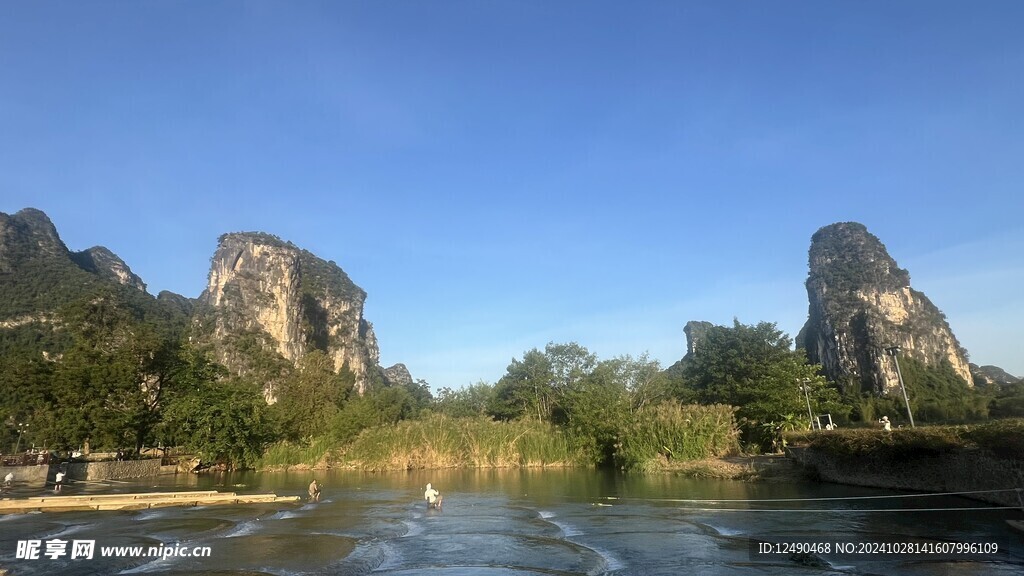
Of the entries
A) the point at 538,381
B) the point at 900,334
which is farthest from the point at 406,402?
the point at 900,334

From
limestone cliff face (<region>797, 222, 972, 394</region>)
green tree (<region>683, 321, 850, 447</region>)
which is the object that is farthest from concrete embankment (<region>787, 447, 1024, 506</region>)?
limestone cliff face (<region>797, 222, 972, 394</region>)

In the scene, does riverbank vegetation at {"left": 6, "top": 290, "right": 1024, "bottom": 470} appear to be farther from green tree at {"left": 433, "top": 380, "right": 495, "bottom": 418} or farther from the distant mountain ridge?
the distant mountain ridge

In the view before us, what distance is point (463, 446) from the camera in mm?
33062

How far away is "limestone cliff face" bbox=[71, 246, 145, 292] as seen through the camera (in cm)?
9962

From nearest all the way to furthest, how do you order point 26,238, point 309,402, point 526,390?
1. point 309,402
2. point 526,390
3. point 26,238

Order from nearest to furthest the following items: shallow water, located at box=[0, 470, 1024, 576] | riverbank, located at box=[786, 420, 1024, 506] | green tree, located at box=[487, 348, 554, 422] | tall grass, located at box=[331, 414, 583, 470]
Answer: shallow water, located at box=[0, 470, 1024, 576] < riverbank, located at box=[786, 420, 1024, 506] < tall grass, located at box=[331, 414, 583, 470] < green tree, located at box=[487, 348, 554, 422]

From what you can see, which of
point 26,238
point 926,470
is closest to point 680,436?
point 926,470

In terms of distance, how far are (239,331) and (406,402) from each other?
3364cm

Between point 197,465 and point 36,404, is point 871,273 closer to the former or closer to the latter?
point 197,465

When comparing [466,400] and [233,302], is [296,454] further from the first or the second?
[233,302]

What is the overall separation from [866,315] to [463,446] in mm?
66440

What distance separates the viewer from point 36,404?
29812mm

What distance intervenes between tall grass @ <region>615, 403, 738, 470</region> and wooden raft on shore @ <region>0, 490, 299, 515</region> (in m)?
15.6

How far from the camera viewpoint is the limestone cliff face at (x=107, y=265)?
99625 mm
